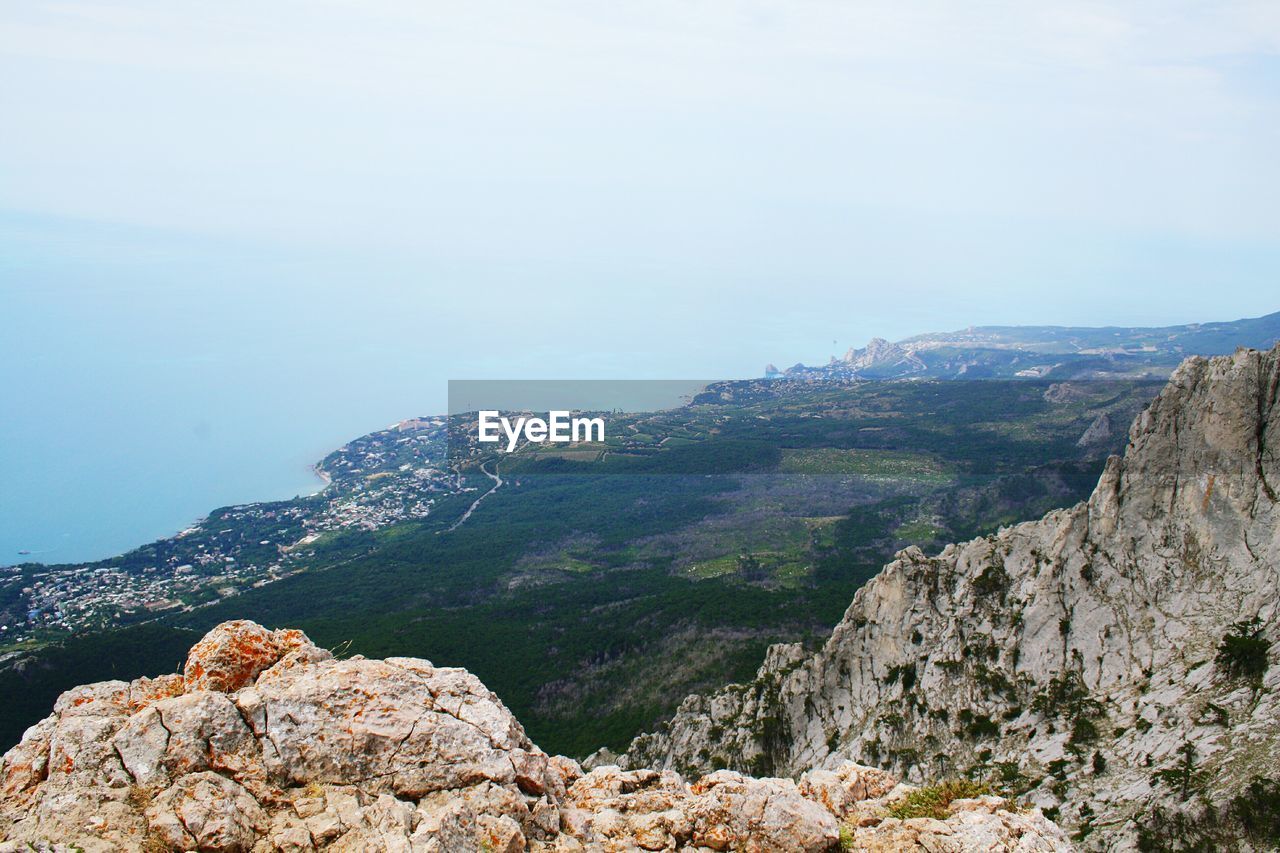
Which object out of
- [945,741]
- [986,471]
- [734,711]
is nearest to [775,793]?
[945,741]

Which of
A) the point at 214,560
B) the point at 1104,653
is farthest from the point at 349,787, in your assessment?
the point at 214,560

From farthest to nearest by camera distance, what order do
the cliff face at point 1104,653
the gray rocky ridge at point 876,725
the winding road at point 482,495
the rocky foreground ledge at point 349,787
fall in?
the winding road at point 482,495
the cliff face at point 1104,653
the gray rocky ridge at point 876,725
the rocky foreground ledge at point 349,787

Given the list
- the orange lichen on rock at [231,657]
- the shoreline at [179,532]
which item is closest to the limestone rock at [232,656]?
the orange lichen on rock at [231,657]

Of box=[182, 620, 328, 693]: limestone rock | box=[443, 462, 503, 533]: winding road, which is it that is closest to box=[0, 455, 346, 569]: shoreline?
box=[443, 462, 503, 533]: winding road

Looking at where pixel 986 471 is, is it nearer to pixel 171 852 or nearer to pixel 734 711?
pixel 734 711

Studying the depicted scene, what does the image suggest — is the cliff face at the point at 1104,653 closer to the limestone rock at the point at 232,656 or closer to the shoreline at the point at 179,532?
the limestone rock at the point at 232,656

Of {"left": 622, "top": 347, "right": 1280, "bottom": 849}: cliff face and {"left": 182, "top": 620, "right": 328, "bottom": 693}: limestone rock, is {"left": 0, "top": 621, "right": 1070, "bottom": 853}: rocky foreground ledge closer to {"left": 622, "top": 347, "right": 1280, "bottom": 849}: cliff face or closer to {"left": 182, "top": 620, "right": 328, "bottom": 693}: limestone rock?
{"left": 182, "top": 620, "right": 328, "bottom": 693}: limestone rock
